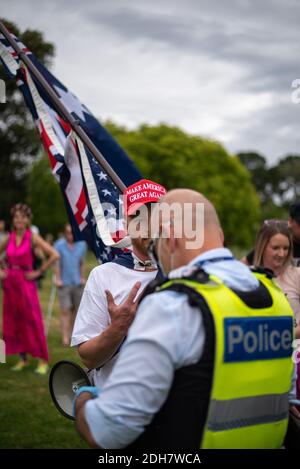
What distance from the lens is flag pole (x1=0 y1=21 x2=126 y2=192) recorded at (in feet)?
13.5

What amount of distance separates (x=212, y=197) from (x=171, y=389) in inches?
2022

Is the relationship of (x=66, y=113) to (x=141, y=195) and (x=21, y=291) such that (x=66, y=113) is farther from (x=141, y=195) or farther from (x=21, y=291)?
(x=21, y=291)

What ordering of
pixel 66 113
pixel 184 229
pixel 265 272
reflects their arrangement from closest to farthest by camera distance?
pixel 184 229
pixel 265 272
pixel 66 113

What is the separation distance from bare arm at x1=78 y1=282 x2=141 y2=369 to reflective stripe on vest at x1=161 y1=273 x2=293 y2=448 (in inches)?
30.6

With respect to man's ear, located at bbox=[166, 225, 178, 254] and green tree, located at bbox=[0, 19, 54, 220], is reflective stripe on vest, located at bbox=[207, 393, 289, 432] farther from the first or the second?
green tree, located at bbox=[0, 19, 54, 220]

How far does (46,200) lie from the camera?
167ft

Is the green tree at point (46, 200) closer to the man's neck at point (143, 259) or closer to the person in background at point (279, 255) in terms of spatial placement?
the person in background at point (279, 255)

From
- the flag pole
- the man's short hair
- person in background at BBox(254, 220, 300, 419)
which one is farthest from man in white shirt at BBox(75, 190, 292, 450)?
the man's short hair

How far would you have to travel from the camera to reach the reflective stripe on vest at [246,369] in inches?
81.6

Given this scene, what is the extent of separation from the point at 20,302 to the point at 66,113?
5.11 meters

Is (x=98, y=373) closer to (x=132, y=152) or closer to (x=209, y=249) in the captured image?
(x=209, y=249)

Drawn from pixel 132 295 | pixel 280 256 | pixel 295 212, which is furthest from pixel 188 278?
pixel 295 212

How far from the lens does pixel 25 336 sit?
895cm
